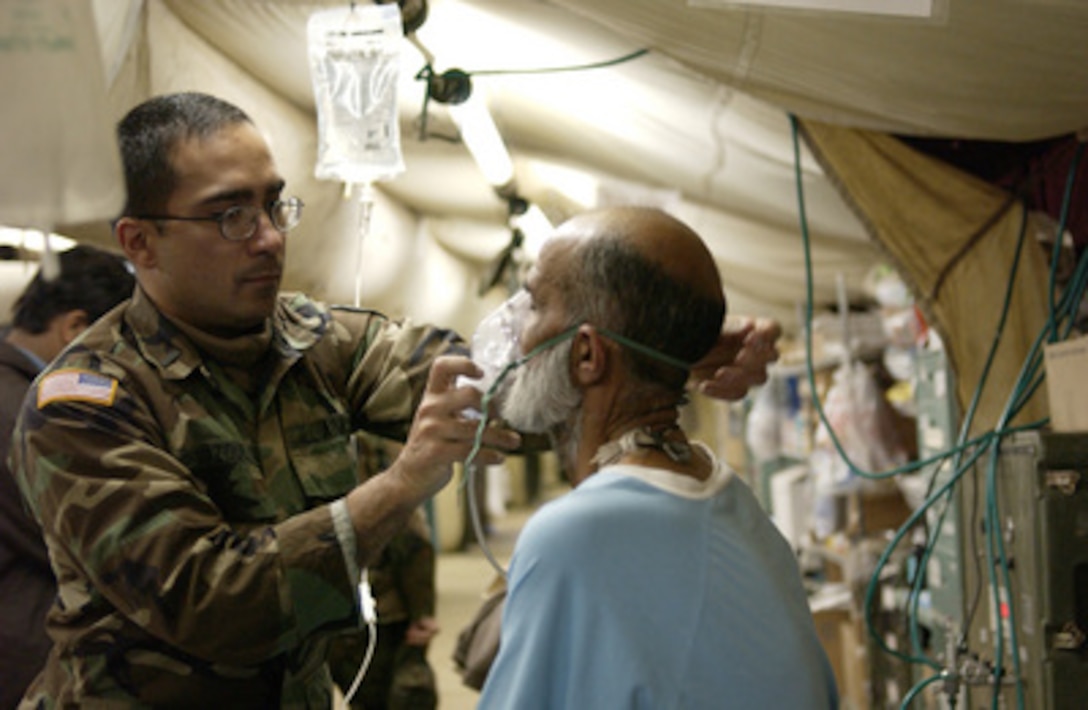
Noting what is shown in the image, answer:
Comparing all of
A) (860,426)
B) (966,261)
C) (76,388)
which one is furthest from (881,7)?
(860,426)

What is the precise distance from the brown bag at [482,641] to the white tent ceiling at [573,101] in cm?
94

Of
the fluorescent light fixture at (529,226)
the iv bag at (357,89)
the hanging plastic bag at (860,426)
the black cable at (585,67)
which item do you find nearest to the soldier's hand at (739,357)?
the iv bag at (357,89)

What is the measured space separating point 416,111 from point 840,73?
1.49m

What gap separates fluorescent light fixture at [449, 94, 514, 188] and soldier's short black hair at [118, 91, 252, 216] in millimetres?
1209

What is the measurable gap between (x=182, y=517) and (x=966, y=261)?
6.28ft

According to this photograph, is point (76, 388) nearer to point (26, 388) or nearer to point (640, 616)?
point (640, 616)

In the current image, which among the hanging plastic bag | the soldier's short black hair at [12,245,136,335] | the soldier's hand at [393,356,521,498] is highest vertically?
the soldier's short black hair at [12,245,136,335]

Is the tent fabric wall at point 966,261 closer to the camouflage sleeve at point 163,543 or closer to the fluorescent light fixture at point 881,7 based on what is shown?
the fluorescent light fixture at point 881,7

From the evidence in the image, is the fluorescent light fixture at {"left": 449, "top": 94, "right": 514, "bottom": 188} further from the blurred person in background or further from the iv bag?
the blurred person in background

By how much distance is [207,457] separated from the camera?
1670 millimetres

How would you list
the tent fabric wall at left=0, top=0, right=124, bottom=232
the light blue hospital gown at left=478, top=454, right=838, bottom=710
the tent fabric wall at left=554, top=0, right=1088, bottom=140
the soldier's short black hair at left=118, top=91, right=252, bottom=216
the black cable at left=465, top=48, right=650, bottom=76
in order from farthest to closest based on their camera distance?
the black cable at left=465, top=48, right=650, bottom=76 < the tent fabric wall at left=554, top=0, right=1088, bottom=140 < the soldier's short black hair at left=118, top=91, right=252, bottom=216 < the light blue hospital gown at left=478, top=454, right=838, bottom=710 < the tent fabric wall at left=0, top=0, right=124, bottom=232

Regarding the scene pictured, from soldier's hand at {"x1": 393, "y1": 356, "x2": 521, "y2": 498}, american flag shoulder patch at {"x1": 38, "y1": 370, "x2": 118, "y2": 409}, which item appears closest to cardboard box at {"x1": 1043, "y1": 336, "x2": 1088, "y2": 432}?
soldier's hand at {"x1": 393, "y1": 356, "x2": 521, "y2": 498}

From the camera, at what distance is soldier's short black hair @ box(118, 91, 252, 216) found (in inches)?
65.6

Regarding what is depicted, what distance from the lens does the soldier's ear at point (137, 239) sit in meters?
1.70
